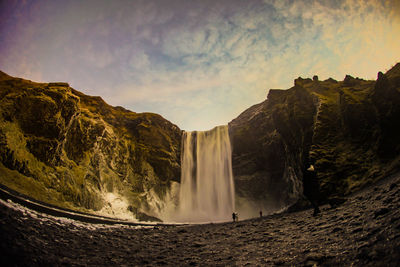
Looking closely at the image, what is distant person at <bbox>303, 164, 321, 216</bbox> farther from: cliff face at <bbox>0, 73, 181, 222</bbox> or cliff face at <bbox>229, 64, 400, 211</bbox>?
cliff face at <bbox>0, 73, 181, 222</bbox>

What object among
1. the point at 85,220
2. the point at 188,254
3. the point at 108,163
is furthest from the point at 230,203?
the point at 188,254

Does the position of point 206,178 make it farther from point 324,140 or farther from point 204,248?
point 204,248

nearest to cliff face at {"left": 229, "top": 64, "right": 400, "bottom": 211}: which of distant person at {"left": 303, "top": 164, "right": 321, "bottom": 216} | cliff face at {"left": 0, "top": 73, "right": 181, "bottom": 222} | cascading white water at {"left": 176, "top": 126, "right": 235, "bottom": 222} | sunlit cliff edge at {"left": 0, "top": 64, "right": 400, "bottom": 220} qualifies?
sunlit cliff edge at {"left": 0, "top": 64, "right": 400, "bottom": 220}

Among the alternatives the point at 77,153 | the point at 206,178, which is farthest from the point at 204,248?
the point at 206,178

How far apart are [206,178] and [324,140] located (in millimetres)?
29466

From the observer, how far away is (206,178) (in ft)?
163

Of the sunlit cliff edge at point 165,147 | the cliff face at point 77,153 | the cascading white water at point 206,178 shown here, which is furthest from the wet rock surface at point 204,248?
the cascading white water at point 206,178

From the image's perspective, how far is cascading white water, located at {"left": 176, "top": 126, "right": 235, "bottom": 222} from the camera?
44969 millimetres

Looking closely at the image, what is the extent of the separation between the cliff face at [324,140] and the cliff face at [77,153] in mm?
19006

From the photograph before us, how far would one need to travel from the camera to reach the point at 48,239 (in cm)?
1020

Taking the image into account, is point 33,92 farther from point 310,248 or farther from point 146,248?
point 310,248

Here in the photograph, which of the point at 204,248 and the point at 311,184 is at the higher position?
the point at 311,184

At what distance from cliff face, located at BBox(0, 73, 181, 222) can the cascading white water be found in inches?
147

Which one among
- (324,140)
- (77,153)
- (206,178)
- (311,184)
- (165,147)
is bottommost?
(311,184)
